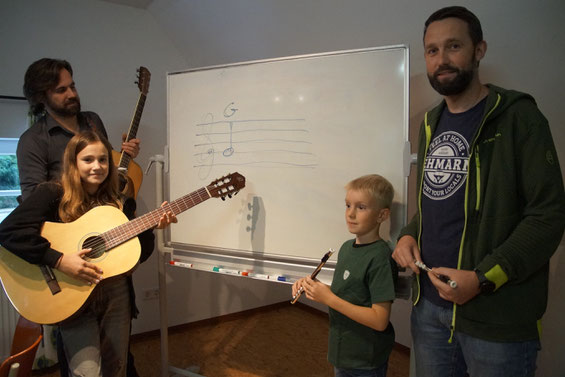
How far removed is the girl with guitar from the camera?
4.19 feet

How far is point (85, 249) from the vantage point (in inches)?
52.7

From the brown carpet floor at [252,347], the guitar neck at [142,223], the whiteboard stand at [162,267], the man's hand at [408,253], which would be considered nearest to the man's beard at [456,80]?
the man's hand at [408,253]

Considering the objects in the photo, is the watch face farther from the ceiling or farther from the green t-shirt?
the ceiling

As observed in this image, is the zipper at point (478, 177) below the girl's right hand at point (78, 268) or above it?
above

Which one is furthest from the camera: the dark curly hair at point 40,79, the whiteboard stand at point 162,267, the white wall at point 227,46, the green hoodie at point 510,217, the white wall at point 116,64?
the white wall at point 116,64

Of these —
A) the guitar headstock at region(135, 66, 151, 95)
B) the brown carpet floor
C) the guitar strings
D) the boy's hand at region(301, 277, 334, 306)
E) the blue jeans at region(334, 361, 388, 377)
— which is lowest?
the brown carpet floor

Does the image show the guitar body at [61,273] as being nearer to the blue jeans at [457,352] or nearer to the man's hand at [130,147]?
the man's hand at [130,147]

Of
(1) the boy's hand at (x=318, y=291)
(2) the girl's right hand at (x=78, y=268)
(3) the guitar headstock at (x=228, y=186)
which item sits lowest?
(1) the boy's hand at (x=318, y=291)

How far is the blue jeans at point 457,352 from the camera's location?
0.93 m

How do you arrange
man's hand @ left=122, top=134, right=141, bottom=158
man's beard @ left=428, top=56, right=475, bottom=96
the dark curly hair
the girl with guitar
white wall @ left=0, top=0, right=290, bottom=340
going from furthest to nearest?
1. white wall @ left=0, top=0, right=290, bottom=340
2. man's hand @ left=122, top=134, right=141, bottom=158
3. the dark curly hair
4. the girl with guitar
5. man's beard @ left=428, top=56, right=475, bottom=96

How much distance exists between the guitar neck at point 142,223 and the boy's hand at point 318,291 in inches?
25.1

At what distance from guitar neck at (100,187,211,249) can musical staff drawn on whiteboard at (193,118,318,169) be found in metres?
0.26

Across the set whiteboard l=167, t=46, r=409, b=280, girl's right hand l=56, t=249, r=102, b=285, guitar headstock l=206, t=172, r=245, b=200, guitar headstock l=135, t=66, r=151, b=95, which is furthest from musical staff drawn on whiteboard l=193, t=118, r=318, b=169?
girl's right hand l=56, t=249, r=102, b=285

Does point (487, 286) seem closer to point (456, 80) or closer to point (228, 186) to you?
point (456, 80)
